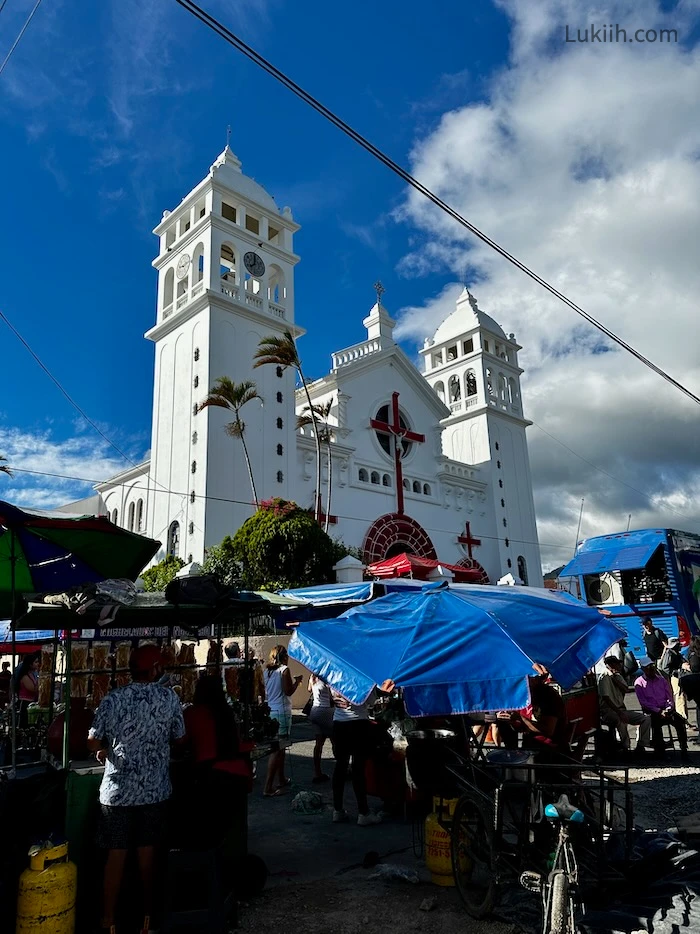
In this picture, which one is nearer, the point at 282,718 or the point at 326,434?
the point at 282,718

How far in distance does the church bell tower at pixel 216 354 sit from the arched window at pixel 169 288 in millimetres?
45

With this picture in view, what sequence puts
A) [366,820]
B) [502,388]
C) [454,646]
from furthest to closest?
[502,388]
[366,820]
[454,646]

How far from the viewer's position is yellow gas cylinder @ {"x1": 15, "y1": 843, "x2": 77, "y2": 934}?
3936mm

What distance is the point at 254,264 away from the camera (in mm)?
29109

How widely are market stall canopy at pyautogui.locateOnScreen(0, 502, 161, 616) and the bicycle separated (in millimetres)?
4131

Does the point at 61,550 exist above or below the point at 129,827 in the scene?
above

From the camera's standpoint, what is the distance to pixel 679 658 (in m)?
12.5

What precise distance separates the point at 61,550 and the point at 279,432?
2083cm

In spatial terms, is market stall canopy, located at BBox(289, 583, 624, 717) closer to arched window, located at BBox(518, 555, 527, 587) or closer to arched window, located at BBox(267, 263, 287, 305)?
arched window, located at BBox(267, 263, 287, 305)

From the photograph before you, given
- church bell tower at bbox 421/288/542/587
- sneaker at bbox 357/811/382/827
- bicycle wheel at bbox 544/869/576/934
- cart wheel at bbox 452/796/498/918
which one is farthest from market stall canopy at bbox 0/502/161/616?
church bell tower at bbox 421/288/542/587

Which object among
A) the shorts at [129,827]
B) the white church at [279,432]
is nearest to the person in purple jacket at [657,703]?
the shorts at [129,827]

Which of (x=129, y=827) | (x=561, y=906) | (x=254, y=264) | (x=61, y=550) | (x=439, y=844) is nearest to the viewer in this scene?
(x=561, y=906)

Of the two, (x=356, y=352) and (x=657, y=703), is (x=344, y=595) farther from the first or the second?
(x=356, y=352)

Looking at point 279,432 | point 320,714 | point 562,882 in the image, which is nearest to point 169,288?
point 279,432
